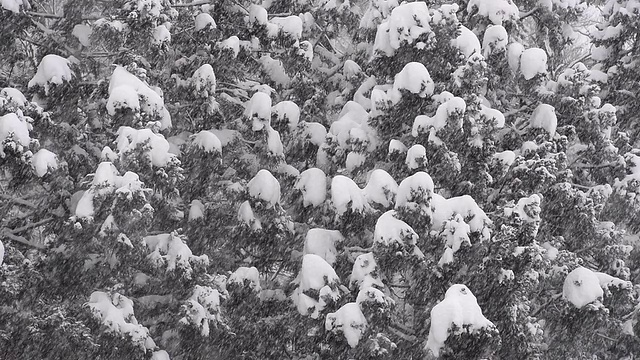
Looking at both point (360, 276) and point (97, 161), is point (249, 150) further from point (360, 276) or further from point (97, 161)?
point (360, 276)

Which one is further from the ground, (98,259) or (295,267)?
(98,259)

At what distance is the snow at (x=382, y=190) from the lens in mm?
8430

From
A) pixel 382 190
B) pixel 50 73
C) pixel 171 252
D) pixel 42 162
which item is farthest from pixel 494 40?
pixel 42 162

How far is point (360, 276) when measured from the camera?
8102 millimetres

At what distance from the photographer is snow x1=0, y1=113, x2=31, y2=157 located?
766 centimetres

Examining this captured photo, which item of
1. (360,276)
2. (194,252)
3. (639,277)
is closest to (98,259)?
(194,252)

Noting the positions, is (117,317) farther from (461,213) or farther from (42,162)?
(461,213)

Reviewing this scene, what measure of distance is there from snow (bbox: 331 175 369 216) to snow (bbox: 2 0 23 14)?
4.16m

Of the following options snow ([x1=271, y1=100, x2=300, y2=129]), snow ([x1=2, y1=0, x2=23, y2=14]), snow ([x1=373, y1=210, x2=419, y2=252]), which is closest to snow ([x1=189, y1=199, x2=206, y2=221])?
snow ([x1=271, y1=100, x2=300, y2=129])

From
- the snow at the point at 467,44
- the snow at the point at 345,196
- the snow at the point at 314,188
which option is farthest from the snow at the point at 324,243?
the snow at the point at 467,44

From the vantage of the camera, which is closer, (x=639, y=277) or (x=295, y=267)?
(x=295, y=267)

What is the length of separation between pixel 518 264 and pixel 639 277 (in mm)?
3974

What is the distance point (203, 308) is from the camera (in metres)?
8.43

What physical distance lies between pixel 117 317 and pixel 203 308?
95cm
